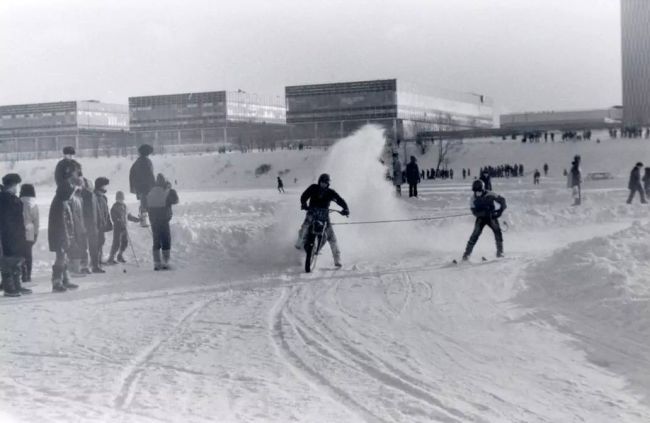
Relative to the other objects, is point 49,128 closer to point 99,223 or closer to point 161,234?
point 99,223

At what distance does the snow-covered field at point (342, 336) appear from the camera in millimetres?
6270

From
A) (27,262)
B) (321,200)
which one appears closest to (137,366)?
(27,262)

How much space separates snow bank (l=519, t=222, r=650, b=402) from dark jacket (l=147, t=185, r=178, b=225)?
717 centimetres

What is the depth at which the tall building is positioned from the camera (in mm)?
30438

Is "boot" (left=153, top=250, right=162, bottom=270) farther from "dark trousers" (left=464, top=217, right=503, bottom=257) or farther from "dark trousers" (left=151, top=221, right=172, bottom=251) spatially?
"dark trousers" (left=464, top=217, right=503, bottom=257)

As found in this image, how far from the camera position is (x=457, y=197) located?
103 feet

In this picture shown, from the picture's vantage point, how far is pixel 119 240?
16422 mm

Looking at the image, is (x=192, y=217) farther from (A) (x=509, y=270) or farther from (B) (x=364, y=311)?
(B) (x=364, y=311)

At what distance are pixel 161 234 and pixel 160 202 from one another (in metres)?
0.68

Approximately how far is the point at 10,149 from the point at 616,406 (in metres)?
85.1

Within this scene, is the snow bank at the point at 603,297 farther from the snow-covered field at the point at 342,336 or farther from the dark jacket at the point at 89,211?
the dark jacket at the point at 89,211

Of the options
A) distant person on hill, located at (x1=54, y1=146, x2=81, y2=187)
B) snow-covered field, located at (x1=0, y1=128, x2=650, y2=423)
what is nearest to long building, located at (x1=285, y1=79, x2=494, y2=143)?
snow-covered field, located at (x1=0, y1=128, x2=650, y2=423)

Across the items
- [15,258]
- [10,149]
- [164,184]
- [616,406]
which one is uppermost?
[10,149]

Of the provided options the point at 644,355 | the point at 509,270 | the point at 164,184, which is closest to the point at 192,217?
the point at 164,184
